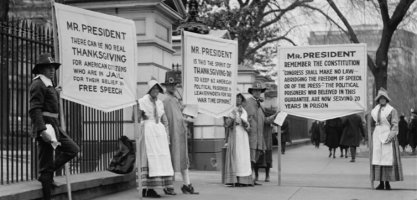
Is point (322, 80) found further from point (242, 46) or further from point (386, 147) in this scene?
point (242, 46)

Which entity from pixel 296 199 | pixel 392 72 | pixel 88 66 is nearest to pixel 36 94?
pixel 88 66

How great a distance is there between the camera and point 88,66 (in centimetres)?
849

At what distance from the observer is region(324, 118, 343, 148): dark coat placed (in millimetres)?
21188

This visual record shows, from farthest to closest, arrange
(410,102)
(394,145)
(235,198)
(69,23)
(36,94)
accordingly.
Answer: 1. (410,102)
2. (394,145)
3. (235,198)
4. (69,23)
5. (36,94)

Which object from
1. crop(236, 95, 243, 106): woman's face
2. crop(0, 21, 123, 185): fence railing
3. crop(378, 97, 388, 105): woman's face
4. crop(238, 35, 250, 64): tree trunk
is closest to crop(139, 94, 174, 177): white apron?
crop(0, 21, 123, 185): fence railing

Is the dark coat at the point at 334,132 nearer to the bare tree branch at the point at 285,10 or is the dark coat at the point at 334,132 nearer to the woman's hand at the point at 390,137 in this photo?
the bare tree branch at the point at 285,10

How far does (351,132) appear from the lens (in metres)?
19.7

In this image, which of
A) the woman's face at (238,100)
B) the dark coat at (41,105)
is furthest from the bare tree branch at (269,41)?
the dark coat at (41,105)

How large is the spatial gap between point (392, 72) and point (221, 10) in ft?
42.2

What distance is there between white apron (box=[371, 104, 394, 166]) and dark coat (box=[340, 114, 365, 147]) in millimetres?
8550

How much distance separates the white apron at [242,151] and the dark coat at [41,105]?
4.06 m

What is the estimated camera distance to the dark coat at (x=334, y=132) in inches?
834

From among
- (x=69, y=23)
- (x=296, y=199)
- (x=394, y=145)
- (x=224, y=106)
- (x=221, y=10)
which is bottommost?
(x=296, y=199)

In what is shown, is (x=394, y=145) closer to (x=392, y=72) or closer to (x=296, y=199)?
(x=296, y=199)
